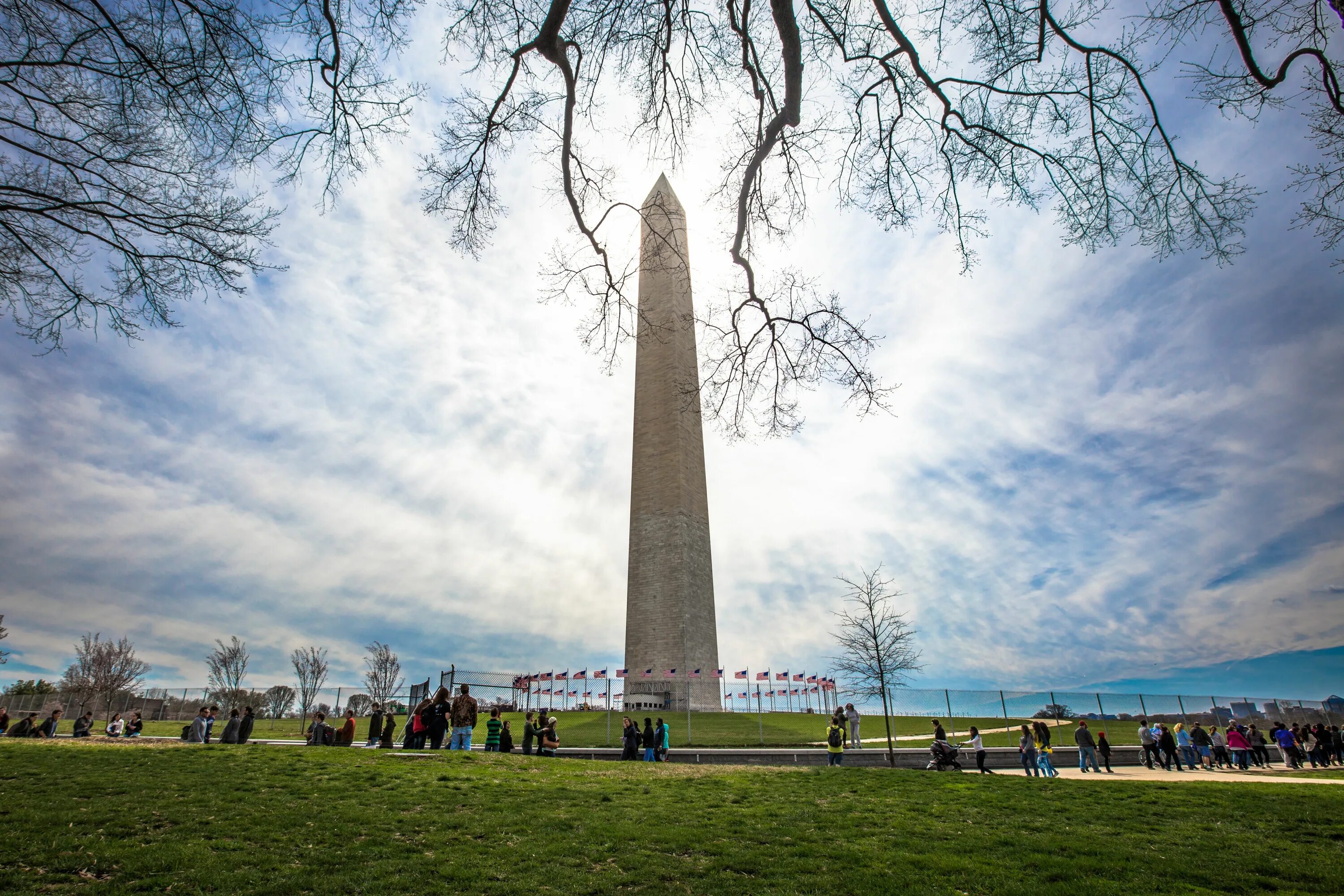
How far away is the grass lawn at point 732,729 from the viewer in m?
22.9

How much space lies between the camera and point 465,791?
31.8 ft

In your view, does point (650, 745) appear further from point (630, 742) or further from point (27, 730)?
point (27, 730)

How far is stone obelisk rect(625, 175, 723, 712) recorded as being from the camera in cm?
3161

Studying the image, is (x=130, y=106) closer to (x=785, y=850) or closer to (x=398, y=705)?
(x=785, y=850)

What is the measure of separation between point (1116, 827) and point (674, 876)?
20.2 feet

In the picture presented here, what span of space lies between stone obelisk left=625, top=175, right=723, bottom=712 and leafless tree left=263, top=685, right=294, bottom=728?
21.5m

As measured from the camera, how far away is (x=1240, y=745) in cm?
1862

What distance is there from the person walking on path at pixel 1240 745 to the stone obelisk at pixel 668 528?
60.7 feet

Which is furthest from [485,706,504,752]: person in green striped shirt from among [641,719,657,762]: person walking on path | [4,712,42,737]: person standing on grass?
[4,712,42,737]: person standing on grass

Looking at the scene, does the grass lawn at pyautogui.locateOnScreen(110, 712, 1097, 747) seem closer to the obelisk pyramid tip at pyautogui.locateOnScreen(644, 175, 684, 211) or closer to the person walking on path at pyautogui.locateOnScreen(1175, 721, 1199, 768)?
the person walking on path at pyautogui.locateOnScreen(1175, 721, 1199, 768)

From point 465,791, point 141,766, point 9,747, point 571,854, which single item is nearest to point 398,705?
point 9,747

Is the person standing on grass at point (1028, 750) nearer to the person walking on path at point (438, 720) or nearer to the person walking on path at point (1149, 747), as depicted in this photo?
the person walking on path at point (1149, 747)

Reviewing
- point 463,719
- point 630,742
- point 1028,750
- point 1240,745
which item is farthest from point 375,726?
point 1240,745

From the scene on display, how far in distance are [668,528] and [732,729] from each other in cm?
1052
